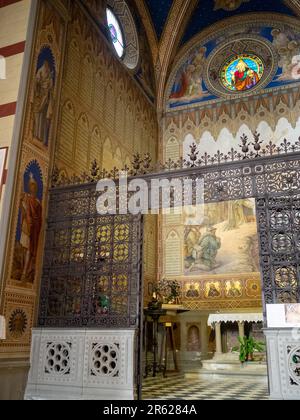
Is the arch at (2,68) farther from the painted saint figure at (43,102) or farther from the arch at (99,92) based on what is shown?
the arch at (99,92)

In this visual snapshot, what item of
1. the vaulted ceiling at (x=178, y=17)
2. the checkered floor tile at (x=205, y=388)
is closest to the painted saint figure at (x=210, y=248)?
the checkered floor tile at (x=205, y=388)

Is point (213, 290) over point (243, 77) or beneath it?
beneath

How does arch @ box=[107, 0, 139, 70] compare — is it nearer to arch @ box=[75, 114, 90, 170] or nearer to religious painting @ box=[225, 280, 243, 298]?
arch @ box=[75, 114, 90, 170]

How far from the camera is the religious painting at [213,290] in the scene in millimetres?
14227

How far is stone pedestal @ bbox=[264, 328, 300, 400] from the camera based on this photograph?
6.76 meters

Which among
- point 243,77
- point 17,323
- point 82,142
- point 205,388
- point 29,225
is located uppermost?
point 243,77

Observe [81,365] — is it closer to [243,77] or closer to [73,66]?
[73,66]

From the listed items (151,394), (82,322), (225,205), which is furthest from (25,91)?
(225,205)

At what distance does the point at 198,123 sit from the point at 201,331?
7.38 m

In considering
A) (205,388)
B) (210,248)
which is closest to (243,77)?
(210,248)

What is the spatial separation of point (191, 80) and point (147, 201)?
973cm

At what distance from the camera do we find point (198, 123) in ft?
53.4

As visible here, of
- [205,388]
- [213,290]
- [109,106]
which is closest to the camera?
[205,388]

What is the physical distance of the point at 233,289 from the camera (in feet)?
46.1
